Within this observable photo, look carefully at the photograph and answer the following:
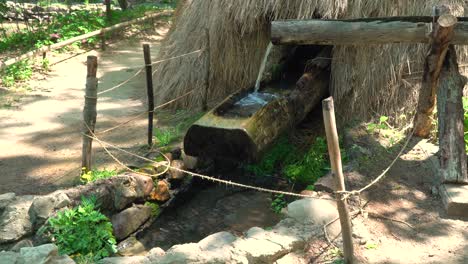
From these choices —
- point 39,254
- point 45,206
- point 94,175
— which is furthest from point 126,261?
point 94,175

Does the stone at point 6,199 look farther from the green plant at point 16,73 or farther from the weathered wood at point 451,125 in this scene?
the green plant at point 16,73

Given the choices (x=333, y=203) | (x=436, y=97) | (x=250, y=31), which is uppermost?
(x=250, y=31)

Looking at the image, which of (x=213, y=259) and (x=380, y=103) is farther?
(x=380, y=103)

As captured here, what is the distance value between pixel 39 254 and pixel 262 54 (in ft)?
14.9

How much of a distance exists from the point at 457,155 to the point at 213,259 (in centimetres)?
260

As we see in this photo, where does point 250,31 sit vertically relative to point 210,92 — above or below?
above

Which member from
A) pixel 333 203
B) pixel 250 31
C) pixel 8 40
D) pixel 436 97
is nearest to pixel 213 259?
pixel 333 203

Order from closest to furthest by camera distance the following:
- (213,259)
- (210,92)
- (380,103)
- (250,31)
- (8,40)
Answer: (213,259)
(380,103)
(250,31)
(210,92)
(8,40)

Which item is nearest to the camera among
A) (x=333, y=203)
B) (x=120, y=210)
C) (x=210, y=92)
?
(x=333, y=203)

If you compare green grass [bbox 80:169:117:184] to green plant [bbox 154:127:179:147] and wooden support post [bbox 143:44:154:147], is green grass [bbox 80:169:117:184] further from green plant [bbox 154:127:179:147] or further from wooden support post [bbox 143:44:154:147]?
green plant [bbox 154:127:179:147]

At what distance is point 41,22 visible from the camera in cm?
1254

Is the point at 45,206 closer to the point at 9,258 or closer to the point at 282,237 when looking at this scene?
the point at 9,258

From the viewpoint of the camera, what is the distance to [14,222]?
4359 millimetres

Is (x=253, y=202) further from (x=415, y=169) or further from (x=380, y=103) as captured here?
(x=380, y=103)
